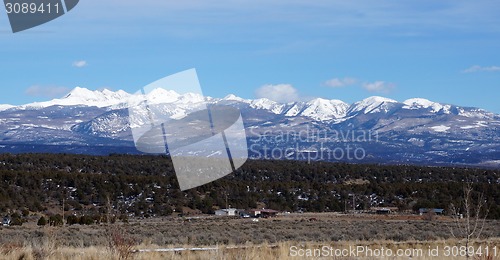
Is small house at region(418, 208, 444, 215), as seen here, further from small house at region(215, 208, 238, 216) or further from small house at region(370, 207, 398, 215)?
small house at region(215, 208, 238, 216)

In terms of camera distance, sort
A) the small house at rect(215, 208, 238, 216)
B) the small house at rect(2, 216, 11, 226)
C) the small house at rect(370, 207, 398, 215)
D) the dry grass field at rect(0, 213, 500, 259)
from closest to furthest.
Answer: the dry grass field at rect(0, 213, 500, 259), the small house at rect(2, 216, 11, 226), the small house at rect(370, 207, 398, 215), the small house at rect(215, 208, 238, 216)

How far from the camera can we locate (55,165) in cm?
7719

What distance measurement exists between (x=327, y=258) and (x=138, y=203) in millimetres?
46378

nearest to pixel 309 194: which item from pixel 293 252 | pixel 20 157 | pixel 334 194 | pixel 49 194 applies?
pixel 334 194

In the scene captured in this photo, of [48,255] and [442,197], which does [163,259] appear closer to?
[48,255]

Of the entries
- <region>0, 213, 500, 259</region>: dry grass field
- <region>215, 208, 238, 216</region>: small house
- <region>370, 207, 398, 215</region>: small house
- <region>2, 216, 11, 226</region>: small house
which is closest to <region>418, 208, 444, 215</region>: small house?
<region>370, 207, 398, 215</region>: small house

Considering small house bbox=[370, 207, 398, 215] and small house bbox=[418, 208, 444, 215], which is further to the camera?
small house bbox=[370, 207, 398, 215]

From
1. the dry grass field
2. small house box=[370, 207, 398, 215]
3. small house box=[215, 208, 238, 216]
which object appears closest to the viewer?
the dry grass field

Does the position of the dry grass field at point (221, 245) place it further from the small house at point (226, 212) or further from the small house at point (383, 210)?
the small house at point (226, 212)

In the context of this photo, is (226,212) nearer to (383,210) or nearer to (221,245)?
(383,210)

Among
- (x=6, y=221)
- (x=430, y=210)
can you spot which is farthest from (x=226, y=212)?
(x=6, y=221)

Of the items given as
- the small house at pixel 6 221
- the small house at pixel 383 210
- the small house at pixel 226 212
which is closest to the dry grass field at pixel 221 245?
the small house at pixel 6 221

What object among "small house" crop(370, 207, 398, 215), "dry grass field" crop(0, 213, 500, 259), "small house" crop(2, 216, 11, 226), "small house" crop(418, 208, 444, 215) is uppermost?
"dry grass field" crop(0, 213, 500, 259)

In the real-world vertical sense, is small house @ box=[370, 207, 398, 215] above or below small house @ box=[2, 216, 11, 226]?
below
